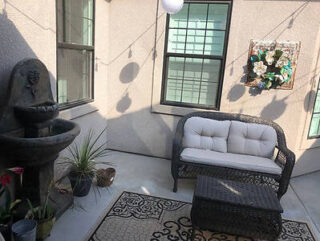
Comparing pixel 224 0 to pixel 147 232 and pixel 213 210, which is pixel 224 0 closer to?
pixel 213 210

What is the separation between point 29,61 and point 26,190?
121cm

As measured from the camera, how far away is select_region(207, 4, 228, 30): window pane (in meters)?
4.06

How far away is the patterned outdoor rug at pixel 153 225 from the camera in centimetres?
268

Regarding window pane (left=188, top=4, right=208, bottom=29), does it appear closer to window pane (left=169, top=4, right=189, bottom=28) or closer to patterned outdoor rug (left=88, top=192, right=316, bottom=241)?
window pane (left=169, top=4, right=189, bottom=28)

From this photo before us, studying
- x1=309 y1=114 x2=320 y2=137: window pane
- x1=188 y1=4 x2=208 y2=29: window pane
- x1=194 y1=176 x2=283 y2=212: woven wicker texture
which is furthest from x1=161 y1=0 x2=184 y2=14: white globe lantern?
x1=309 y1=114 x2=320 y2=137: window pane

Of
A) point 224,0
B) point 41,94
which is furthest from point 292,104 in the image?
point 41,94

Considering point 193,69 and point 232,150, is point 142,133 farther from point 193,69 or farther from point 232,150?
point 232,150

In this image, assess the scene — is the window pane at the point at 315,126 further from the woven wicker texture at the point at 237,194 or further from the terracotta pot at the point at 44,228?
the terracotta pot at the point at 44,228

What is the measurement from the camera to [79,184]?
319 cm

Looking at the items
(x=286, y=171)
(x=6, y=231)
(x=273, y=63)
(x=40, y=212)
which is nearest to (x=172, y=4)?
(x=273, y=63)

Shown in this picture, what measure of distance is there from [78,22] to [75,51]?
386mm

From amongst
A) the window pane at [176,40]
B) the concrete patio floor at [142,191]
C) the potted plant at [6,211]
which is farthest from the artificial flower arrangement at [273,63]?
the potted plant at [6,211]

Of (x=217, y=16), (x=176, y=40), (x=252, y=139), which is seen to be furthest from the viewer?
(x=176, y=40)

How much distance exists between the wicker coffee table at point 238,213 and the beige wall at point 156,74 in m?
1.89
